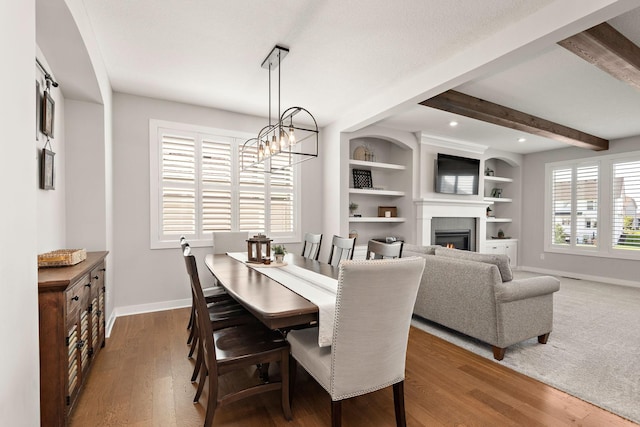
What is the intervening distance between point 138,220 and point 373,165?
3.54 meters

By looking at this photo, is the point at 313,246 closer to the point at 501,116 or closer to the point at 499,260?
the point at 499,260

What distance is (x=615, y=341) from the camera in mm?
3133

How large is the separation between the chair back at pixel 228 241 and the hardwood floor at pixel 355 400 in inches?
57.3

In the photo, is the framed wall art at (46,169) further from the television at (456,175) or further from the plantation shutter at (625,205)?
the plantation shutter at (625,205)

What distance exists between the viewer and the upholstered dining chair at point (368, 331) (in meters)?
1.53

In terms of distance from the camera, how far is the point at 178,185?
4176 mm

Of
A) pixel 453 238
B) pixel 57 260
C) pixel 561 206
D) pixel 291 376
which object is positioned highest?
pixel 561 206

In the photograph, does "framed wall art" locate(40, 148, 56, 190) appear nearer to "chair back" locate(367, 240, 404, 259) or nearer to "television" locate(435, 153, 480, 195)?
"chair back" locate(367, 240, 404, 259)

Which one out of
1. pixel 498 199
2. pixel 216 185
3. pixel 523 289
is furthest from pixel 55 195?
pixel 498 199

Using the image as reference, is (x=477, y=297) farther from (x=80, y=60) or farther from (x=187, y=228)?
(x=80, y=60)

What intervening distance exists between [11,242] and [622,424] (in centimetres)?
326

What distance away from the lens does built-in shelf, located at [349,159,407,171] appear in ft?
16.8

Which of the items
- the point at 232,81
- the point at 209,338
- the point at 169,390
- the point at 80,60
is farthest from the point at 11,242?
the point at 232,81

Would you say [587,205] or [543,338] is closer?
[543,338]
